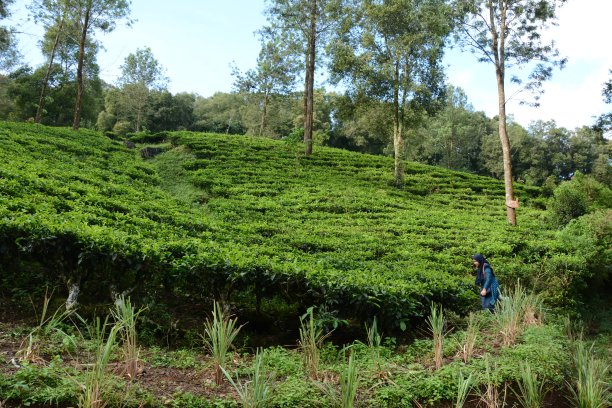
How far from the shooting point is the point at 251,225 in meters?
12.6

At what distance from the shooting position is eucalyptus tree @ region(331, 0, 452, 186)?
2209 centimetres

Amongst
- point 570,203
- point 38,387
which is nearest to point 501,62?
point 570,203

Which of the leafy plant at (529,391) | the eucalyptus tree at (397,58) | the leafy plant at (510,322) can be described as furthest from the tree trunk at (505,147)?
the leafy plant at (529,391)

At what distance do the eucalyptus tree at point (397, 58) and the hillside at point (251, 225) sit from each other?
4010 mm

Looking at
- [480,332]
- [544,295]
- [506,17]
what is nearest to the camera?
[480,332]

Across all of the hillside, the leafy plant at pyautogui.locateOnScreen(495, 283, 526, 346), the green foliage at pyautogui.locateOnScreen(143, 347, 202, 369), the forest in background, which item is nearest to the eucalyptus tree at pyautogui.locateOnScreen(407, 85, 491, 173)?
the forest in background

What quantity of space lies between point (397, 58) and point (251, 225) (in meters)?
14.4

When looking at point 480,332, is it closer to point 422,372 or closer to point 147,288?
point 422,372

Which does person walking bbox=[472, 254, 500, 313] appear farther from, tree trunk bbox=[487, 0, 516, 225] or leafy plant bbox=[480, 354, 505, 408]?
tree trunk bbox=[487, 0, 516, 225]

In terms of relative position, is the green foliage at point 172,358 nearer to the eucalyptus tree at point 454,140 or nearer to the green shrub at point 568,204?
the green shrub at point 568,204

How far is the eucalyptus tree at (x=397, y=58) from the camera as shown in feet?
72.5

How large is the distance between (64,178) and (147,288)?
24.9 ft

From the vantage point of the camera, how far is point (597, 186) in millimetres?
19172

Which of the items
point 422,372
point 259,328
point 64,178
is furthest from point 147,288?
point 64,178
